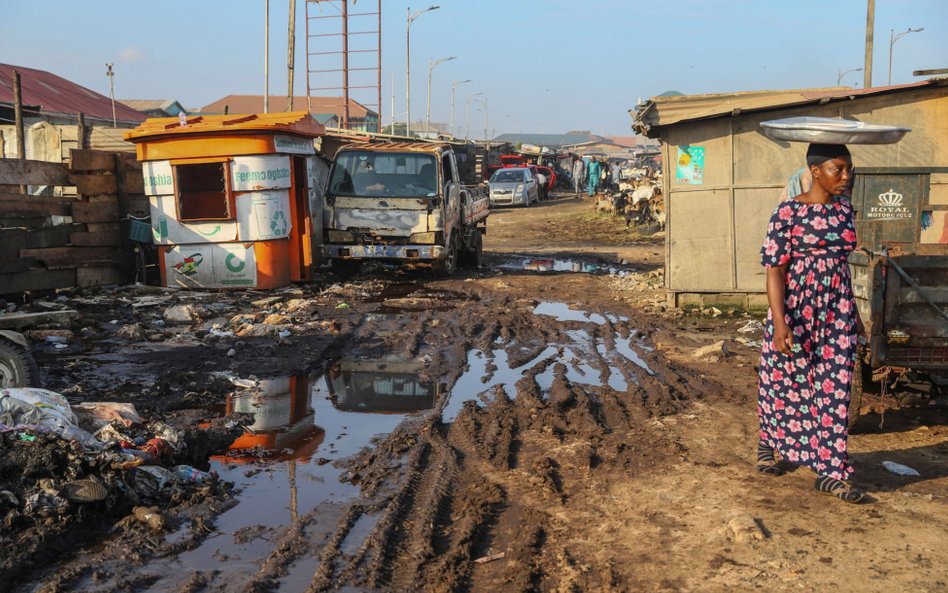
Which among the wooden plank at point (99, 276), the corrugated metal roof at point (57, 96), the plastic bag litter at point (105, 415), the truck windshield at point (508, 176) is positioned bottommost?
the plastic bag litter at point (105, 415)

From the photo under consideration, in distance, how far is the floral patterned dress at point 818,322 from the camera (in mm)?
4395

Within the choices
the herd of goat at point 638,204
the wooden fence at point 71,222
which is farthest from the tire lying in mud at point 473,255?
the herd of goat at point 638,204

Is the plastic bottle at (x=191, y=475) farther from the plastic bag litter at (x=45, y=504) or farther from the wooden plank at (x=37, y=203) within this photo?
the wooden plank at (x=37, y=203)

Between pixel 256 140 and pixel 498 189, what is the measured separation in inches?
947

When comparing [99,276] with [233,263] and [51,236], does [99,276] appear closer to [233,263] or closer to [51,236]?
[51,236]

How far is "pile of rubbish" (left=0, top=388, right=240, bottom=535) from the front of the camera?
13.6ft

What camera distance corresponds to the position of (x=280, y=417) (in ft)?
20.7

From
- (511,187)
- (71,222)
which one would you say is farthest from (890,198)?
(511,187)

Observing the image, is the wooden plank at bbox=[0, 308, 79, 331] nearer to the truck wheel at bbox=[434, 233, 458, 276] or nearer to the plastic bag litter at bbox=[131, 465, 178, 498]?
the plastic bag litter at bbox=[131, 465, 178, 498]

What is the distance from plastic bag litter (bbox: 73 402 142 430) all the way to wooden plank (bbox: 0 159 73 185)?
271 inches

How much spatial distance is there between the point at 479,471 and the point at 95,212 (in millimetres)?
9381

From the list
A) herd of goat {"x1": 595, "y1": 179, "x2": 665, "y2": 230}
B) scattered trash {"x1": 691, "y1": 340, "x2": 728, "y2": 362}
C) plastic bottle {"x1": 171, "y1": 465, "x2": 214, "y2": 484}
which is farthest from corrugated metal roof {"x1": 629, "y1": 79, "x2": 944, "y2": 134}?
herd of goat {"x1": 595, "y1": 179, "x2": 665, "y2": 230}

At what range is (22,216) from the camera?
1115cm

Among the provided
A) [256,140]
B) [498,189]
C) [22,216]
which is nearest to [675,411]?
Answer: [256,140]
